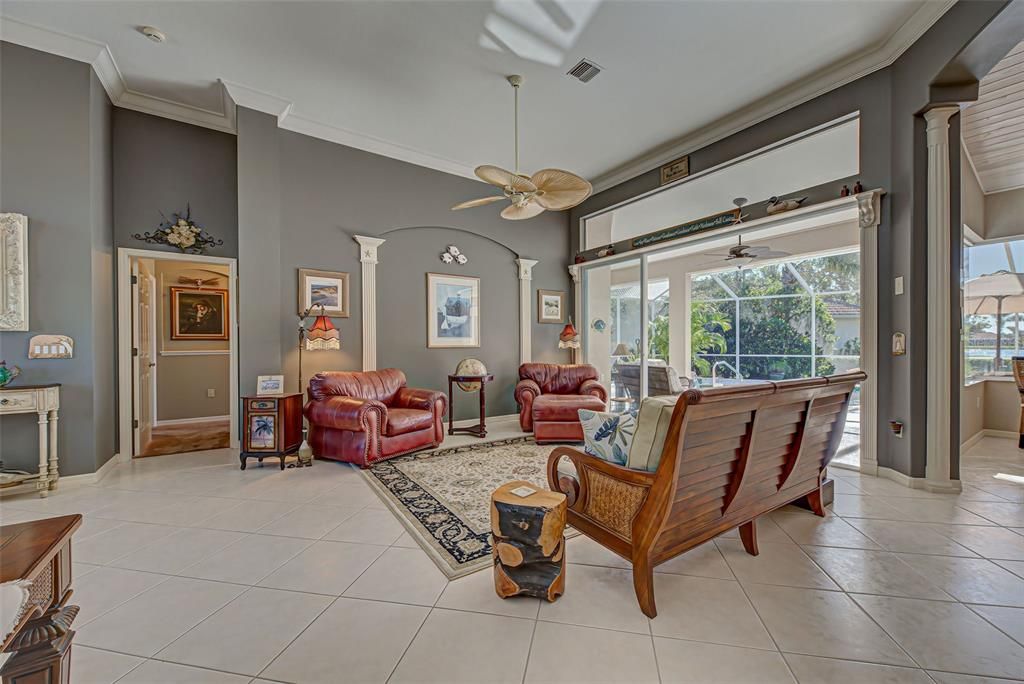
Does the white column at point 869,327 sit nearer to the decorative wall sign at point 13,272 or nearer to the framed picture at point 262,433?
the framed picture at point 262,433

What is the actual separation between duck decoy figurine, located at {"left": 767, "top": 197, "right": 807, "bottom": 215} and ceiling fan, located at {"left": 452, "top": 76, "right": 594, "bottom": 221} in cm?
203

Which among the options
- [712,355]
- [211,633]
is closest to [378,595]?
[211,633]

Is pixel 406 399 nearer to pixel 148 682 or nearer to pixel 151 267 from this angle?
pixel 148 682

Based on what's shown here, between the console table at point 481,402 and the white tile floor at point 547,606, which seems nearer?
the white tile floor at point 547,606

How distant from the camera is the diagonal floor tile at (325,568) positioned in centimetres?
194

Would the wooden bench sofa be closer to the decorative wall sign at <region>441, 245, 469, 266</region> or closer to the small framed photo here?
the small framed photo

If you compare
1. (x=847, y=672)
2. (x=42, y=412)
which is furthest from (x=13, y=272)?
(x=847, y=672)

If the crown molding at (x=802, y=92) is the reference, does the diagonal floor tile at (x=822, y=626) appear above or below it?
below

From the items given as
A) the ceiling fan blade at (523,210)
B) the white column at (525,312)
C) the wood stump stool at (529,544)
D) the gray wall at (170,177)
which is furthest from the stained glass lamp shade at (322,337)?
the wood stump stool at (529,544)

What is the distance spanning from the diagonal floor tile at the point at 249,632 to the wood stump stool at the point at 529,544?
819mm

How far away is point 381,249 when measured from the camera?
502 cm

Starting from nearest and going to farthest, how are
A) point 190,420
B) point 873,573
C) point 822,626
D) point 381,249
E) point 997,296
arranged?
1. point 822,626
2. point 873,573
3. point 997,296
4. point 381,249
5. point 190,420

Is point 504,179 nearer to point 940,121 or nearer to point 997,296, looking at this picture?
point 940,121

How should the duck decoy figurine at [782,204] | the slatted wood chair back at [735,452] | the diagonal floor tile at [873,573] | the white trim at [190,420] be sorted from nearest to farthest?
the slatted wood chair back at [735,452] < the diagonal floor tile at [873,573] < the duck decoy figurine at [782,204] < the white trim at [190,420]
